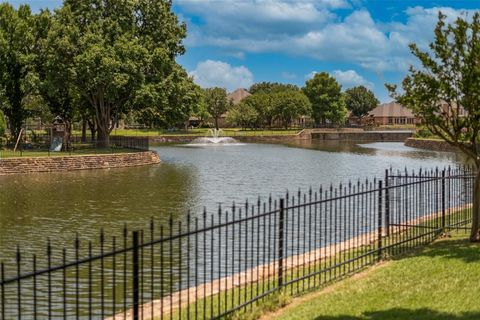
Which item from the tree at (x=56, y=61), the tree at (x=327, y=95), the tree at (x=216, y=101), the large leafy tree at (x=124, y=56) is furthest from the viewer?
the tree at (x=216, y=101)

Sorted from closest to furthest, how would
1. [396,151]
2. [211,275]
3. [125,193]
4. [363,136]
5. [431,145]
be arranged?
[211,275] → [125,193] → [396,151] → [431,145] → [363,136]

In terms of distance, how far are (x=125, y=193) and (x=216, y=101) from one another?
111771 mm

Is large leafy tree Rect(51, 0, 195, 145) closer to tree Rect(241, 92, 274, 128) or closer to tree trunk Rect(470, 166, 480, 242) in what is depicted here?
tree trunk Rect(470, 166, 480, 242)

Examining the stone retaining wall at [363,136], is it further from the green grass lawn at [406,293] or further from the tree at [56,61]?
the green grass lawn at [406,293]

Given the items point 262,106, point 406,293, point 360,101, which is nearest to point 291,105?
point 262,106

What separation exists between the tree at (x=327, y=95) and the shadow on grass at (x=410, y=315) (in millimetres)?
123320

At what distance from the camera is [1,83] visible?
170 ft

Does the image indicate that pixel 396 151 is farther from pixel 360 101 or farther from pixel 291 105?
pixel 360 101

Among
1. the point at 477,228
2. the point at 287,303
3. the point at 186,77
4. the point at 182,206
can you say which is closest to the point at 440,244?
the point at 477,228

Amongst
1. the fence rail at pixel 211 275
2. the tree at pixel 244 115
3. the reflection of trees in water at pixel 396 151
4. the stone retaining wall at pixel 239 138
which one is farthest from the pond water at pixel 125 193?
the tree at pixel 244 115

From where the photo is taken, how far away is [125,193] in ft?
90.3

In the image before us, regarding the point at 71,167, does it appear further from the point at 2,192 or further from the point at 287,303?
the point at 287,303

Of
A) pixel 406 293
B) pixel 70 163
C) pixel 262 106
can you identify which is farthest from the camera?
pixel 262 106

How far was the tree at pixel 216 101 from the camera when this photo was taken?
13800cm
